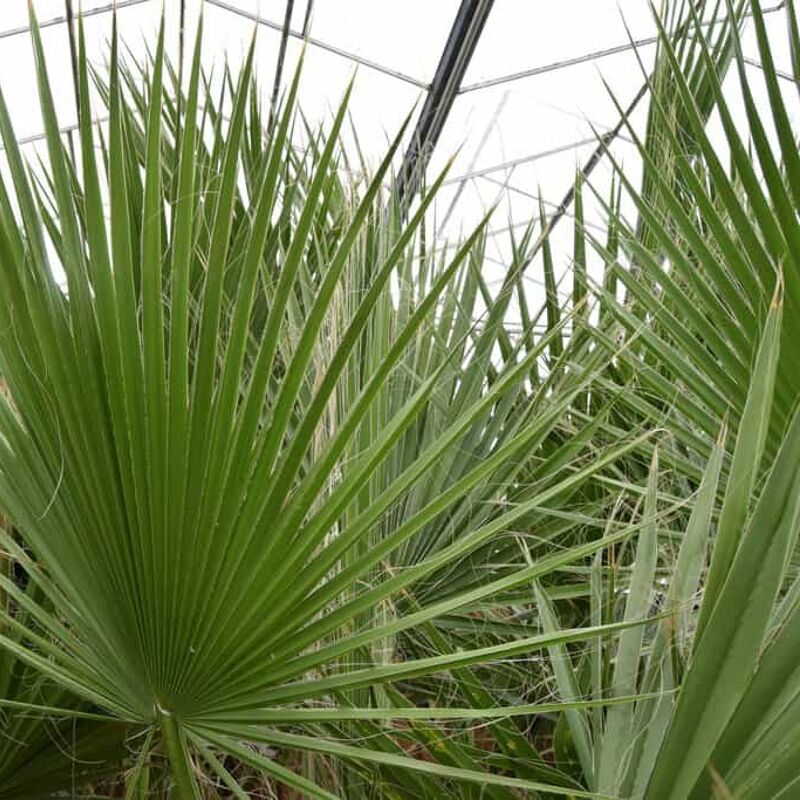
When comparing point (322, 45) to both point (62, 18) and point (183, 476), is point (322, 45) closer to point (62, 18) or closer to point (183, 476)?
point (62, 18)

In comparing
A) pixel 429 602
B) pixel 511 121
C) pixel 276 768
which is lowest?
pixel 276 768

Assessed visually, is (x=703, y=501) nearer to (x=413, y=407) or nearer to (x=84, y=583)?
(x=413, y=407)

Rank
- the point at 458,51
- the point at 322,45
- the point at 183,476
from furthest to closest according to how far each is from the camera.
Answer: the point at 322,45 → the point at 458,51 → the point at 183,476

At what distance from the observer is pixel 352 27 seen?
6566 millimetres

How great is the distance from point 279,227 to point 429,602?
0.54 metres

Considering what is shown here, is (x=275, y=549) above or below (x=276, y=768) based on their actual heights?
above

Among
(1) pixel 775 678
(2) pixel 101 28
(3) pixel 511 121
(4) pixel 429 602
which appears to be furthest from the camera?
(3) pixel 511 121

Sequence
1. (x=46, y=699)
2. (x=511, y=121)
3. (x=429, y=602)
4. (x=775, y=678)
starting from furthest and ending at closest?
(x=511, y=121) < (x=429, y=602) < (x=46, y=699) < (x=775, y=678)

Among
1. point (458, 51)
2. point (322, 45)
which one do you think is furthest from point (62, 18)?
point (458, 51)

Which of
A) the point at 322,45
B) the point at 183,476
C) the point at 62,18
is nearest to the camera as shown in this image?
the point at 183,476

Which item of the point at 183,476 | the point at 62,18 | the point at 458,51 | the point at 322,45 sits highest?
the point at 62,18

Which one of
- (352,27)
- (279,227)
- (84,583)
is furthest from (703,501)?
(352,27)

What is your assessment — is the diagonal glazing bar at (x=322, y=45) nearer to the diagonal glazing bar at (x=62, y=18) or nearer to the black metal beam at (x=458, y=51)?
the black metal beam at (x=458, y=51)

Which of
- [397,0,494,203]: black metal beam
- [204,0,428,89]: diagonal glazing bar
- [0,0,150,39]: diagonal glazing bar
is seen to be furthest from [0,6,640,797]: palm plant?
[0,0,150,39]: diagonal glazing bar
